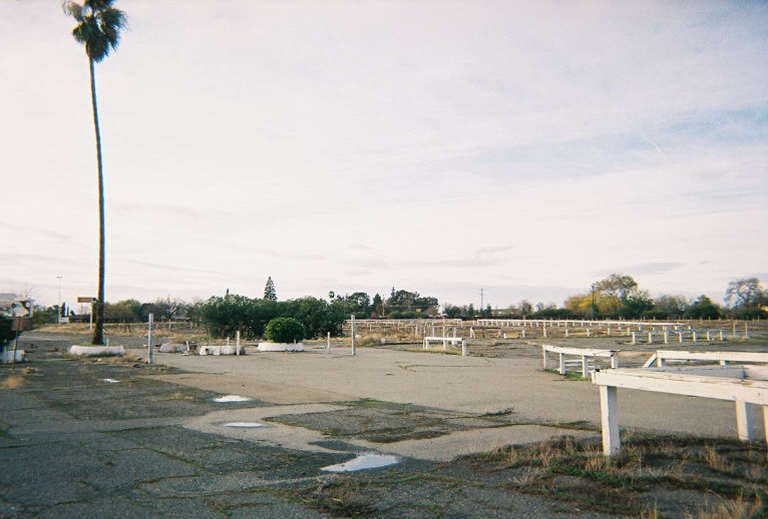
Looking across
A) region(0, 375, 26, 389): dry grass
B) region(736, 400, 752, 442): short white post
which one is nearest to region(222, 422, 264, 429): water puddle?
region(736, 400, 752, 442): short white post

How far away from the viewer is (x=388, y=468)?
19.9ft

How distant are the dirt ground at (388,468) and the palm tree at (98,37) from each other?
63.7 ft

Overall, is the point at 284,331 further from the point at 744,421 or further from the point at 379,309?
the point at 379,309

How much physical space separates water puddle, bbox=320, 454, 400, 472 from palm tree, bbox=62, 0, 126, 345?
25.0 metres

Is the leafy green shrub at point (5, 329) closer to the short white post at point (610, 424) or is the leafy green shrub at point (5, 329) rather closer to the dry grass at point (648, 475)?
the dry grass at point (648, 475)

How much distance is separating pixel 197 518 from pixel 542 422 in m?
5.81

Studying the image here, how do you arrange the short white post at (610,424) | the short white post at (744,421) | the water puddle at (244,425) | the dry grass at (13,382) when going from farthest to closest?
the dry grass at (13,382)
the water puddle at (244,425)
the short white post at (744,421)
the short white post at (610,424)

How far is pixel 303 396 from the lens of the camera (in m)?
12.5

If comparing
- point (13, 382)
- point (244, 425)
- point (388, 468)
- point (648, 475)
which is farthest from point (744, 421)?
point (13, 382)

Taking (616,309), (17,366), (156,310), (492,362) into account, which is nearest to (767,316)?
(616,309)

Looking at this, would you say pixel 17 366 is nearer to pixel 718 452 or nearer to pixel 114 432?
pixel 114 432

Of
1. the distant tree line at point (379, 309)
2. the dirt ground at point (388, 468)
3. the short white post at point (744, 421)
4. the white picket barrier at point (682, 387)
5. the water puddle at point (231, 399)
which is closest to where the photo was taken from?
the dirt ground at point (388, 468)

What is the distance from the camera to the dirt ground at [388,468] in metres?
4.68

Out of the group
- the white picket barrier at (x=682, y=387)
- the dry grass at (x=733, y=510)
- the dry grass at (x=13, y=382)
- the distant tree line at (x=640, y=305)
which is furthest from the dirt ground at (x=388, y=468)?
the distant tree line at (x=640, y=305)
